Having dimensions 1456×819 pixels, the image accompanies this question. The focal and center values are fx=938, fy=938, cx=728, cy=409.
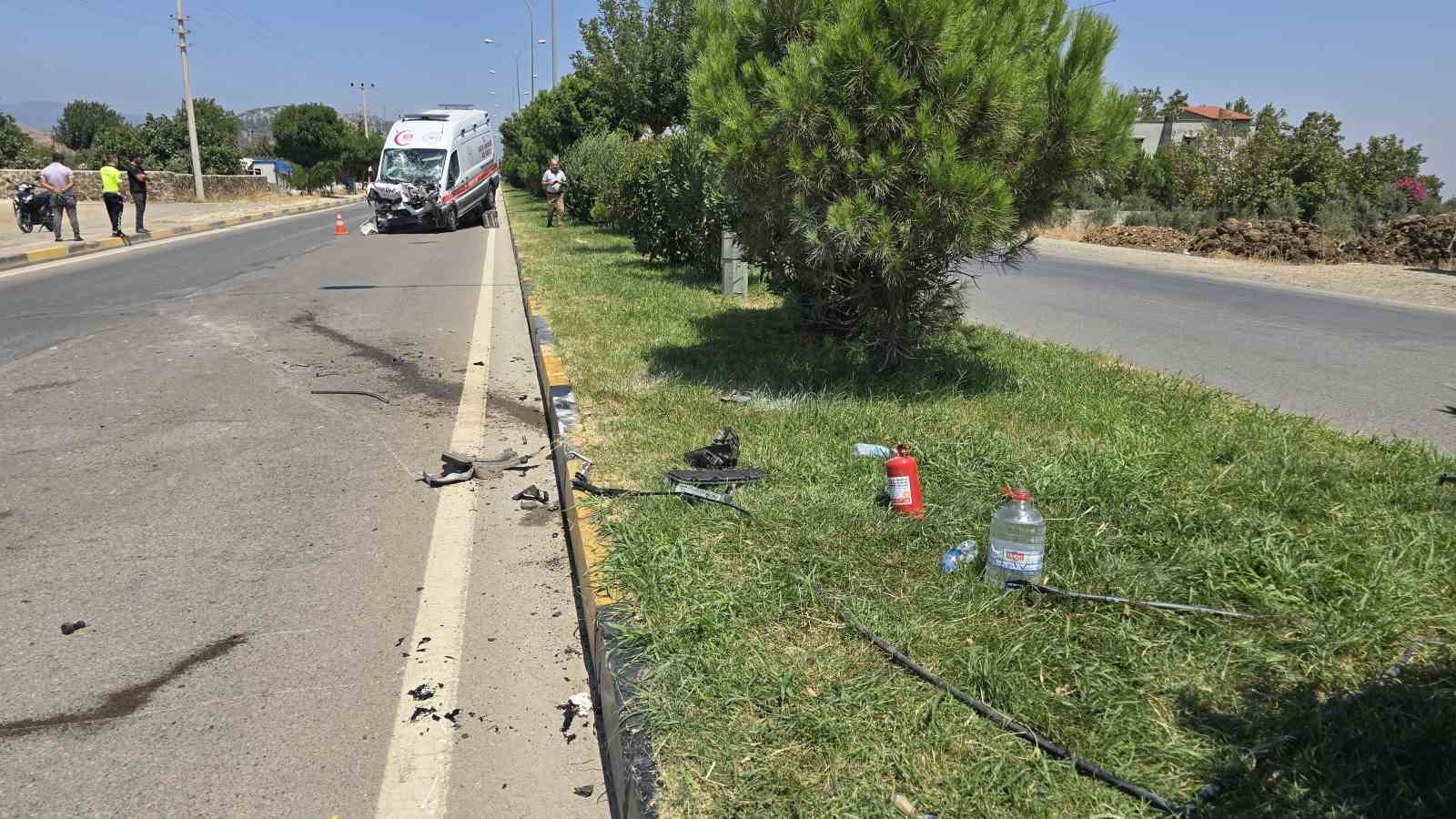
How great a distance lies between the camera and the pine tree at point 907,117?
5199 millimetres

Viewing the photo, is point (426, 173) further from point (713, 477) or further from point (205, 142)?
point (205, 142)

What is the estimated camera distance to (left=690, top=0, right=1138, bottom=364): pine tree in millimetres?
5199

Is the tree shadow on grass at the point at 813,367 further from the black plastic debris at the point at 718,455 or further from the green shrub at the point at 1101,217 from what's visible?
the green shrub at the point at 1101,217

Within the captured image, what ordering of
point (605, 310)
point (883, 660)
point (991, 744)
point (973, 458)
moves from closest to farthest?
1. point (991, 744)
2. point (883, 660)
3. point (973, 458)
4. point (605, 310)

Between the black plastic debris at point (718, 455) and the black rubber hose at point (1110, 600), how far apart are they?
1.67 meters

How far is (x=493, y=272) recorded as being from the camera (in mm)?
15922

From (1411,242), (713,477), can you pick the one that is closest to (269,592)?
(713,477)

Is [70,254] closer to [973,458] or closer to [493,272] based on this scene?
[493,272]

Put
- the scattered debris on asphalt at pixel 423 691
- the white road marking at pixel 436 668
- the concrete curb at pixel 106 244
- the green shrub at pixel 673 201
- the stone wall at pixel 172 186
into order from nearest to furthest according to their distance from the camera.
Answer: the white road marking at pixel 436 668
the scattered debris on asphalt at pixel 423 691
the green shrub at pixel 673 201
the concrete curb at pixel 106 244
the stone wall at pixel 172 186

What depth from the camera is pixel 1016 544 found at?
3.37 metres

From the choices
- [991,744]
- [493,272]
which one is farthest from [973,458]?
[493,272]

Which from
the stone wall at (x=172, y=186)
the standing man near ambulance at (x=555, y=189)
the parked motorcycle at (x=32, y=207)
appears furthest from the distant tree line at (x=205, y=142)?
the standing man near ambulance at (x=555, y=189)

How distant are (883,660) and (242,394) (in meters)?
5.88

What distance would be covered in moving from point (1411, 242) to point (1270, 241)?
102 inches
